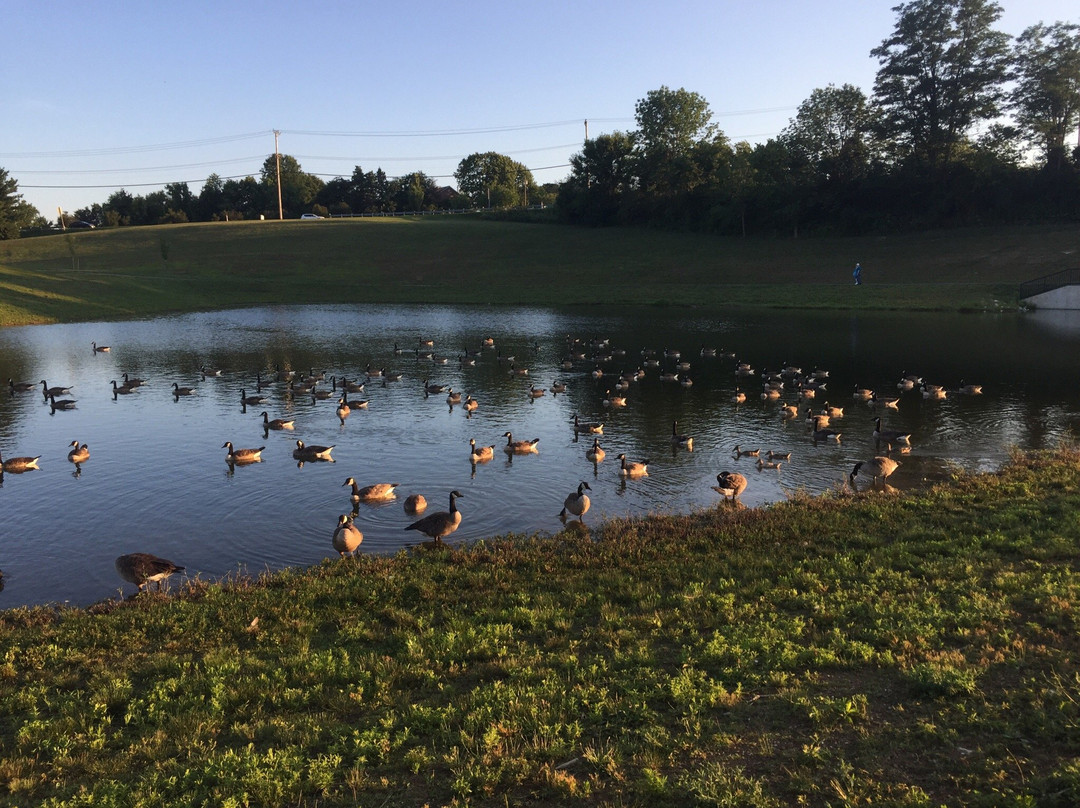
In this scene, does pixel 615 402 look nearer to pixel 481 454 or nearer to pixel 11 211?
pixel 481 454

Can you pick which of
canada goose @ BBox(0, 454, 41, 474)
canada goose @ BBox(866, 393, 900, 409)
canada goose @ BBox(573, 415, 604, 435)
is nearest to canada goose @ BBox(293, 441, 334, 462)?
canada goose @ BBox(0, 454, 41, 474)

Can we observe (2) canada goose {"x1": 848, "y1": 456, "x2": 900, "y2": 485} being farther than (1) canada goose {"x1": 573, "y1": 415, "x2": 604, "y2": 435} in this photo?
No

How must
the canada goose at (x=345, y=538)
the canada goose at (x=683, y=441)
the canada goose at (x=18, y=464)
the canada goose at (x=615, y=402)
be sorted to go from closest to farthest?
the canada goose at (x=345, y=538), the canada goose at (x=18, y=464), the canada goose at (x=683, y=441), the canada goose at (x=615, y=402)

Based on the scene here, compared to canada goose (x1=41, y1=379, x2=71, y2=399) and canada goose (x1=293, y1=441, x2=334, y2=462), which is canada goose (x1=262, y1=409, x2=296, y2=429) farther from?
canada goose (x1=41, y1=379, x2=71, y2=399)

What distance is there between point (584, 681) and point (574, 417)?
20.9 meters

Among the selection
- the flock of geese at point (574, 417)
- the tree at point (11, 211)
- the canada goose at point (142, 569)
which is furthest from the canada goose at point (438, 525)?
the tree at point (11, 211)

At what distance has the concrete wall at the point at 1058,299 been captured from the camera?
63688 millimetres

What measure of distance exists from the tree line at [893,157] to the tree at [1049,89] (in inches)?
5.6

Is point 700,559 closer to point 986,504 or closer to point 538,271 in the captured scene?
point 986,504

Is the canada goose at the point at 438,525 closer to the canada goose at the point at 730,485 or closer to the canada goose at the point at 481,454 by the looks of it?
the canada goose at the point at 481,454

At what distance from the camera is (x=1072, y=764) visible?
6809 millimetres

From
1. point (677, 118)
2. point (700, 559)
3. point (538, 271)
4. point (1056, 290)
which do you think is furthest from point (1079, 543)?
point (677, 118)

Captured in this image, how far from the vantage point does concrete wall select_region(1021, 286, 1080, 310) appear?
209ft

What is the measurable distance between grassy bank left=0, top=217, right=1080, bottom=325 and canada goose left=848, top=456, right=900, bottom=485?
53411mm
